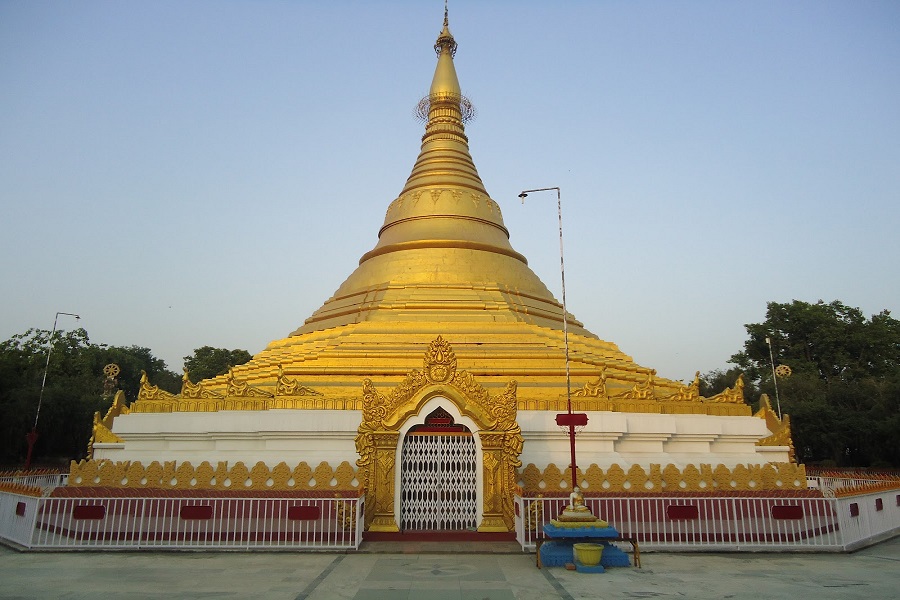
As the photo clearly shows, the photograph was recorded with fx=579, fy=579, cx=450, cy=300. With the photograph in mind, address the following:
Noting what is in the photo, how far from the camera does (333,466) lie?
1305 cm

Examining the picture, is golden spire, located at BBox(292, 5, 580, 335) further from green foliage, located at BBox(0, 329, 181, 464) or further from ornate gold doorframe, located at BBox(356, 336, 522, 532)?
green foliage, located at BBox(0, 329, 181, 464)

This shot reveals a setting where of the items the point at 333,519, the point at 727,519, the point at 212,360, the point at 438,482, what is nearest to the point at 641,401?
the point at 727,519

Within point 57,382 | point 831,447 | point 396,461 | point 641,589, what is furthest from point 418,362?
point 57,382

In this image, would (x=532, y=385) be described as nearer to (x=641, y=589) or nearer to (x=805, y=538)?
(x=805, y=538)

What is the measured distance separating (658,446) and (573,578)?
7069 millimetres

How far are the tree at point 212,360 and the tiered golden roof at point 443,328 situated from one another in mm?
39647

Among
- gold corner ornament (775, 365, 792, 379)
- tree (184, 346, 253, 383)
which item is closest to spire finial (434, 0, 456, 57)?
gold corner ornament (775, 365, 792, 379)

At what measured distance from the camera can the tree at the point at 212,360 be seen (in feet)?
184

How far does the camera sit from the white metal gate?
11672 millimetres

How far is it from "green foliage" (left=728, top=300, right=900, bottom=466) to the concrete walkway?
21837mm

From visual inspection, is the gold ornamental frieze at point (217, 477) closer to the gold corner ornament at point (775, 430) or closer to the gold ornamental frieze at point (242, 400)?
the gold ornamental frieze at point (242, 400)

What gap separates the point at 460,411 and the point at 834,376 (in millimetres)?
43460

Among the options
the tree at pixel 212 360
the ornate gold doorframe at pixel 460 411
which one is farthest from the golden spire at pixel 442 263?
the tree at pixel 212 360

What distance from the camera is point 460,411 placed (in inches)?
470
